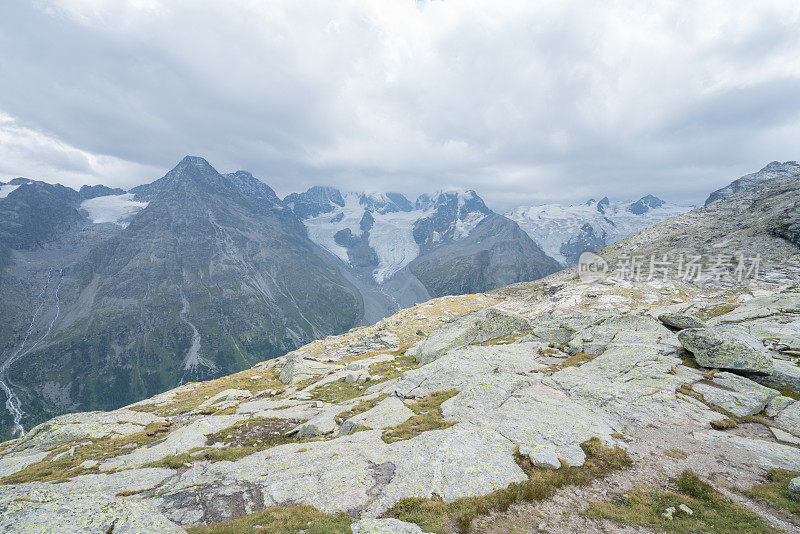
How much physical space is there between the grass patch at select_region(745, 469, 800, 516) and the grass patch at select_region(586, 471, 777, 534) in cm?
172

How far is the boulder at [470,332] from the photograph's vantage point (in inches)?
2127

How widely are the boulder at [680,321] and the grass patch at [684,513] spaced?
31.0 m

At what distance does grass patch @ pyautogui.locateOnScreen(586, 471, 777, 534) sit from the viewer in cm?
1309

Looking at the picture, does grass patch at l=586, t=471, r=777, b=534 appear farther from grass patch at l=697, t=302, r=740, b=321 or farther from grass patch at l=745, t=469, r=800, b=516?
grass patch at l=697, t=302, r=740, b=321

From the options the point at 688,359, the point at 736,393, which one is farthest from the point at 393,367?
the point at 736,393

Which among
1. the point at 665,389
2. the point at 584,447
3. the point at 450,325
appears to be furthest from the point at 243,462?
the point at 450,325

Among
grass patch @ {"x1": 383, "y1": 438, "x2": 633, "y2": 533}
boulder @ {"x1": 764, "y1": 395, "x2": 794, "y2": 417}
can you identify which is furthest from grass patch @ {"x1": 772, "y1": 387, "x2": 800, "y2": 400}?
grass patch @ {"x1": 383, "y1": 438, "x2": 633, "y2": 533}

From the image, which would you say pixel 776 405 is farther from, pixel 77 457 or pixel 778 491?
pixel 77 457

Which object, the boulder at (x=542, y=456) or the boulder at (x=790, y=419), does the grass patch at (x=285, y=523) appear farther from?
the boulder at (x=790, y=419)

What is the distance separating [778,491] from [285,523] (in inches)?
970

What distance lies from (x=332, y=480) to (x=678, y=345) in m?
41.7

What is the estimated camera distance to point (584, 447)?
19.2m

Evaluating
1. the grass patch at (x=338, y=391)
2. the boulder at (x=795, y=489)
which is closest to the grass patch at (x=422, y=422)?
the grass patch at (x=338, y=391)

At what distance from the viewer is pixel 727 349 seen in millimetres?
28719
